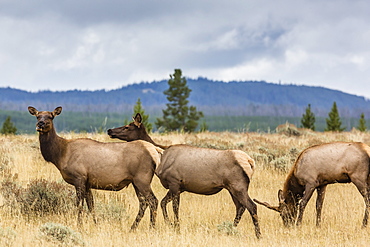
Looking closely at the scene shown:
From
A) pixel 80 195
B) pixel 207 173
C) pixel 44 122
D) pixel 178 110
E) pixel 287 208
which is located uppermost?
pixel 178 110

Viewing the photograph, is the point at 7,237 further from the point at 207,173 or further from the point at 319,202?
the point at 319,202

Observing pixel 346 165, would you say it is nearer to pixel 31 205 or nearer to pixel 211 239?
pixel 211 239

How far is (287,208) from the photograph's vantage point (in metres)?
9.38

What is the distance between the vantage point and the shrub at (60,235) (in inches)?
285

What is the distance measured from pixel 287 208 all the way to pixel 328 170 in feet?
3.66

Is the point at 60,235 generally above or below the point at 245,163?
below

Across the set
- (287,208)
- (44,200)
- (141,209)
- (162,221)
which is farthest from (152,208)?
(287,208)

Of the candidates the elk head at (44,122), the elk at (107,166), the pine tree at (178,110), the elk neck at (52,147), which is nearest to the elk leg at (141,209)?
the elk at (107,166)

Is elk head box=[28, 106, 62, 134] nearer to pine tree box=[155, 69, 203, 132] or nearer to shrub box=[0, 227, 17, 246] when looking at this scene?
shrub box=[0, 227, 17, 246]

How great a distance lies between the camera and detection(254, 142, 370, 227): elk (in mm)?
8930

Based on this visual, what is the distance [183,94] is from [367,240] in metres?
53.7

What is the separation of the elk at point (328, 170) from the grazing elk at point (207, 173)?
757mm

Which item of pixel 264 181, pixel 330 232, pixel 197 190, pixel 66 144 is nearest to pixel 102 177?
pixel 66 144

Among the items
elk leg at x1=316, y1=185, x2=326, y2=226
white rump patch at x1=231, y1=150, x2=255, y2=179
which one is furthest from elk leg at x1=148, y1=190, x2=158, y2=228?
elk leg at x1=316, y1=185, x2=326, y2=226
